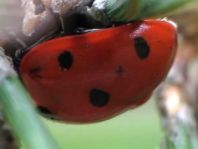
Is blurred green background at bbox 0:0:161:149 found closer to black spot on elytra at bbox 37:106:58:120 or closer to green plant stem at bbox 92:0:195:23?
black spot on elytra at bbox 37:106:58:120

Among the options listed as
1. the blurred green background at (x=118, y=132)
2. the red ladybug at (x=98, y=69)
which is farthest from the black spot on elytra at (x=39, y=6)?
the blurred green background at (x=118, y=132)

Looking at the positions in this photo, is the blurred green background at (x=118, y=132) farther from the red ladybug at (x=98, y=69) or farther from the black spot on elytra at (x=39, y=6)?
the black spot on elytra at (x=39, y=6)

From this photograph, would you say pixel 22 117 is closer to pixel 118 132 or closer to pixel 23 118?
pixel 23 118

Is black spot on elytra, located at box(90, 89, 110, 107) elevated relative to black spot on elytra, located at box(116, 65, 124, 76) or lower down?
lower down

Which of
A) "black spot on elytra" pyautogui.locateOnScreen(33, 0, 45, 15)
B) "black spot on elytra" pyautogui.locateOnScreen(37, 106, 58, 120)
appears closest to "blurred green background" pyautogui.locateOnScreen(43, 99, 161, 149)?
"black spot on elytra" pyautogui.locateOnScreen(37, 106, 58, 120)

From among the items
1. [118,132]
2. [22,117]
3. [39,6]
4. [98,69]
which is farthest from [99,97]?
[118,132]

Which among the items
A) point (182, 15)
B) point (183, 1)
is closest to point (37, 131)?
point (183, 1)
